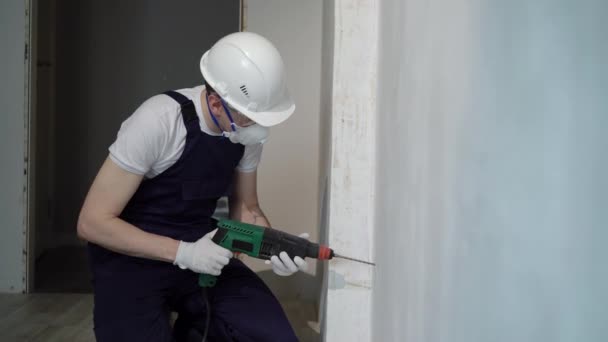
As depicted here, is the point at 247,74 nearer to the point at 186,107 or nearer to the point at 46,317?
the point at 186,107

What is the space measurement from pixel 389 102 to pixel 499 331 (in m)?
0.86

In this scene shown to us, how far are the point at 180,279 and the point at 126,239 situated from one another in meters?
0.30

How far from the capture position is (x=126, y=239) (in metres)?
1.67

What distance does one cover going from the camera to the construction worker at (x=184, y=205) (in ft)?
5.45

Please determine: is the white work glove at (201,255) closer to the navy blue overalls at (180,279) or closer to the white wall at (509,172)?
the navy blue overalls at (180,279)

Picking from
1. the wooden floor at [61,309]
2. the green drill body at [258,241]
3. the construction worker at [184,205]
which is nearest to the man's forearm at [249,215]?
the construction worker at [184,205]

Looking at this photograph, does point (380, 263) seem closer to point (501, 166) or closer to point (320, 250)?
point (320, 250)

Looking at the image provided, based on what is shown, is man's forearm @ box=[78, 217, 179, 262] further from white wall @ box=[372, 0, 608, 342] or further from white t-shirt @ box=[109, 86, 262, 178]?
white wall @ box=[372, 0, 608, 342]

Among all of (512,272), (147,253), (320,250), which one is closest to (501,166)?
(512,272)

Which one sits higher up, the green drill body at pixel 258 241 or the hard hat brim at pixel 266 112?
the hard hat brim at pixel 266 112

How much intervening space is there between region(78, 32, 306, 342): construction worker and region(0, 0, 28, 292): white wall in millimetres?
1760

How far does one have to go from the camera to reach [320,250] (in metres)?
1.66

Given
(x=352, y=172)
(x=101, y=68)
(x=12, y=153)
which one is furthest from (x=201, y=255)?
(x=101, y=68)

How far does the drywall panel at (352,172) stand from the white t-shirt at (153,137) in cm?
40
